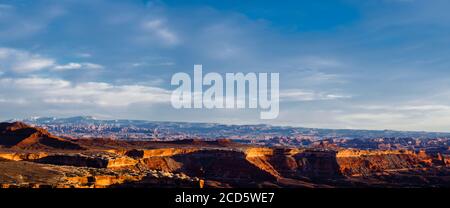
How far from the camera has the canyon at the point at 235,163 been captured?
7469 centimetres

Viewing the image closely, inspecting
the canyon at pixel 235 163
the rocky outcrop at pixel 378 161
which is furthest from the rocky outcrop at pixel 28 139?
the rocky outcrop at pixel 378 161

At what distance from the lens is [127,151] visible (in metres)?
94.8

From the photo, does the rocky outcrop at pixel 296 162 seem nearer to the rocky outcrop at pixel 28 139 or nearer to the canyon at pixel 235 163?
the canyon at pixel 235 163

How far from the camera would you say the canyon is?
74.7 meters

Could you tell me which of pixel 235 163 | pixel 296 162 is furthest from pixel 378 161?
pixel 235 163

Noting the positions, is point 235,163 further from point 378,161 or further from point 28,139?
point 28,139

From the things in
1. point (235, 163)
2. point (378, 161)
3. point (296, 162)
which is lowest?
point (378, 161)

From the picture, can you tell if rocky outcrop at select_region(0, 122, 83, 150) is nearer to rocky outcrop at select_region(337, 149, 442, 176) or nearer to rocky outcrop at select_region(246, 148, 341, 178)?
rocky outcrop at select_region(246, 148, 341, 178)

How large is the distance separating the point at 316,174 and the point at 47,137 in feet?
197

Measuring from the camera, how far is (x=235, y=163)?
9712cm
